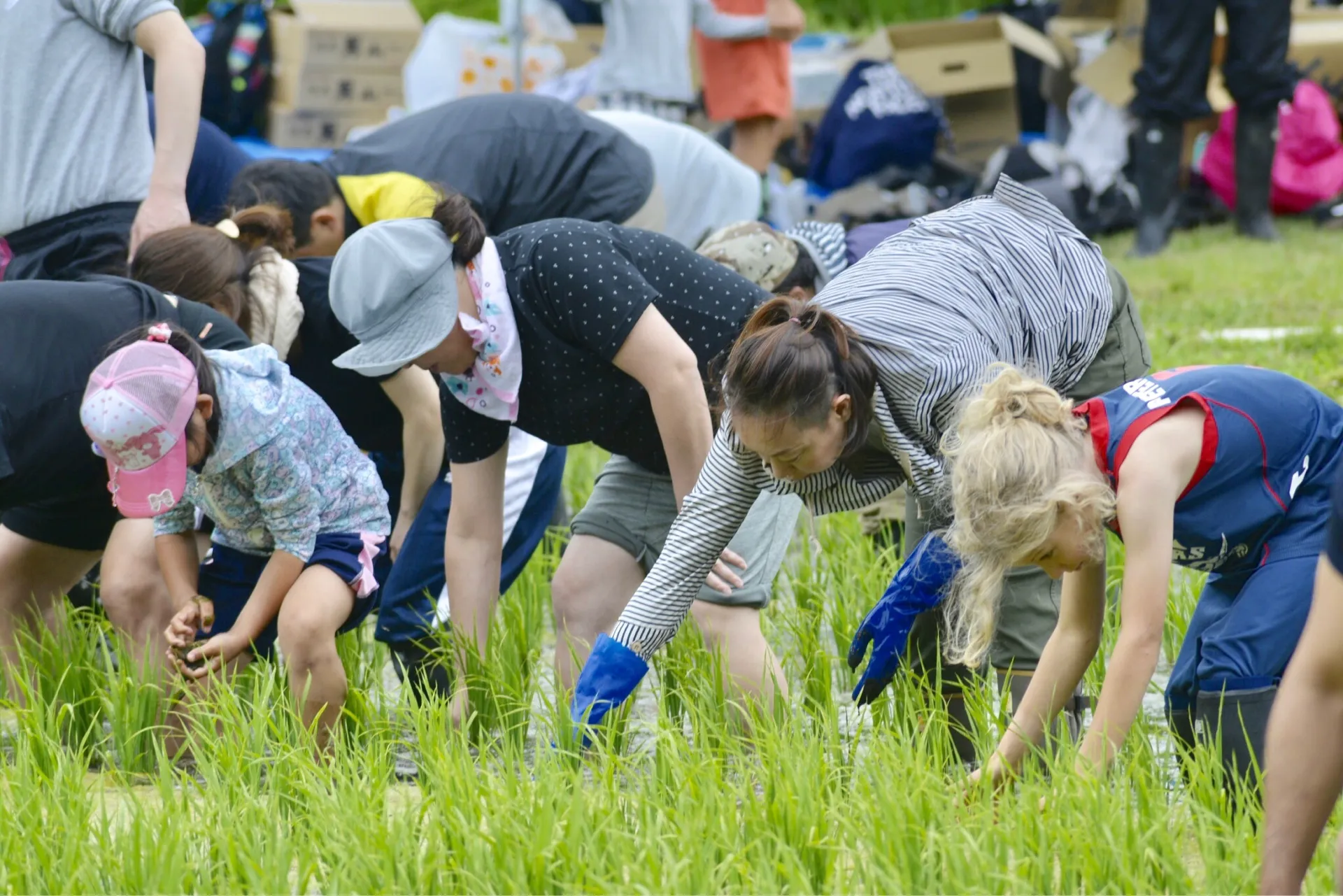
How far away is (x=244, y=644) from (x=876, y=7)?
460 inches

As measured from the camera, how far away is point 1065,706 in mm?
2783

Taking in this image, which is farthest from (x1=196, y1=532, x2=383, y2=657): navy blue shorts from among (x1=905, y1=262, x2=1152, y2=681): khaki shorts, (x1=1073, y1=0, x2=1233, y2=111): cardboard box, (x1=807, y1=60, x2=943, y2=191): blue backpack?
(x1=1073, y1=0, x2=1233, y2=111): cardboard box

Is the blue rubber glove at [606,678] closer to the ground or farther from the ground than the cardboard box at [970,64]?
farther from the ground

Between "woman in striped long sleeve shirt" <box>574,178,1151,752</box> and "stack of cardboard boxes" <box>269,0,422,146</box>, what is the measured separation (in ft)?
20.1

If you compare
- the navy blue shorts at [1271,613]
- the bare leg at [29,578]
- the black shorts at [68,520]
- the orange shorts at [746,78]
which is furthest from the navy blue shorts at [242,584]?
the orange shorts at [746,78]

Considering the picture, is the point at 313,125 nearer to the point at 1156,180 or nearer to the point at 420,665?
the point at 1156,180

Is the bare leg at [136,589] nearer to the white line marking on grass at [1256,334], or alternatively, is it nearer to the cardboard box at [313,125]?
the white line marking on grass at [1256,334]

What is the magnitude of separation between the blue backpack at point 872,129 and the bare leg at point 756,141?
75 centimetres

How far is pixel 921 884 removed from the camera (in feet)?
7.27

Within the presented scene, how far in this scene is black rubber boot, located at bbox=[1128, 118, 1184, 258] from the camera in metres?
7.12

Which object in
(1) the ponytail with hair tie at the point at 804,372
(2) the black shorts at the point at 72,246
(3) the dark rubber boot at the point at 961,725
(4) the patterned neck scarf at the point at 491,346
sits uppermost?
(1) the ponytail with hair tie at the point at 804,372

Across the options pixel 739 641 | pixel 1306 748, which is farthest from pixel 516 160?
pixel 1306 748

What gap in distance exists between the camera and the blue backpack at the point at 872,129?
312 inches

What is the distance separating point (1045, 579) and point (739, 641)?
0.58m
